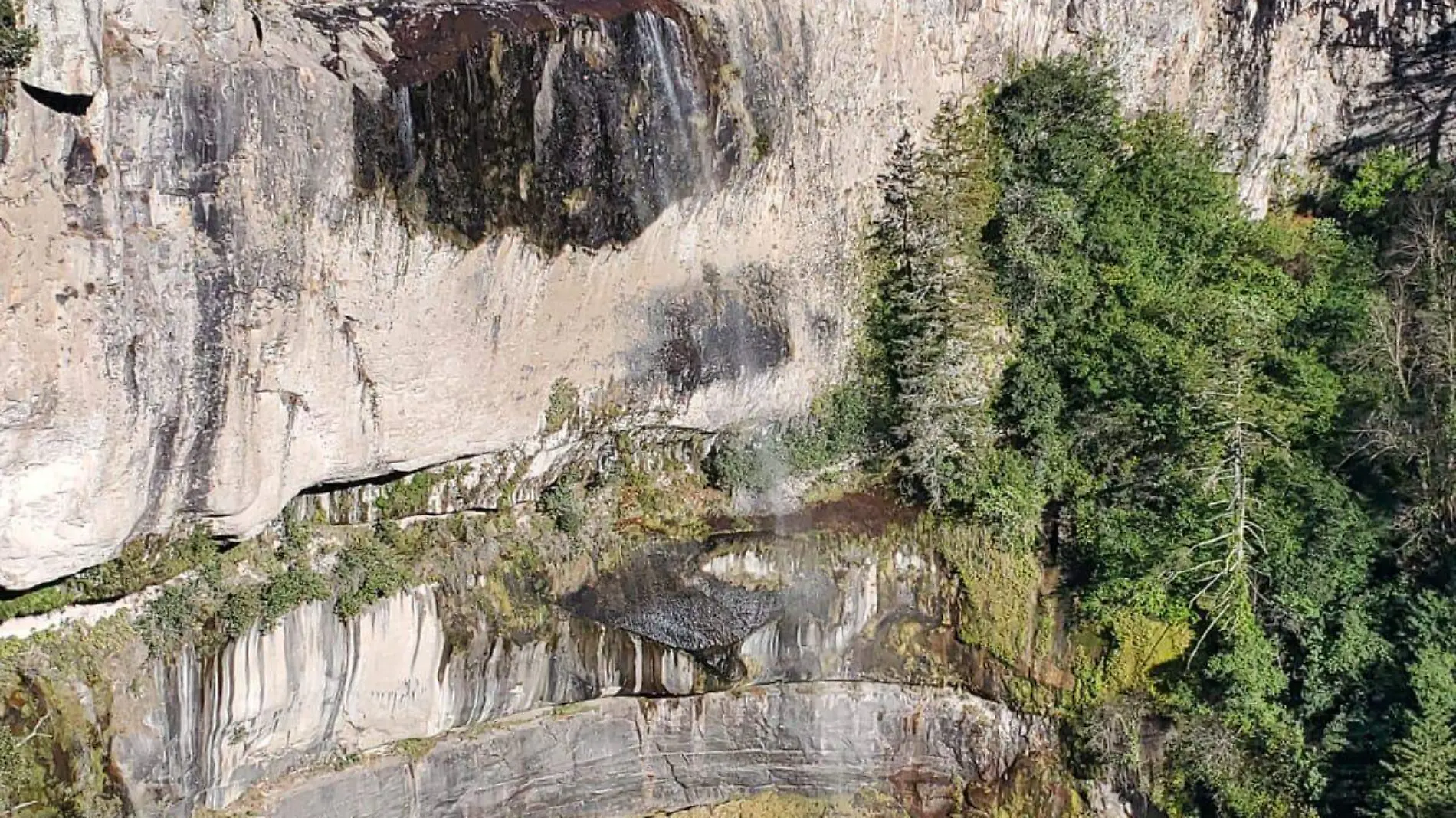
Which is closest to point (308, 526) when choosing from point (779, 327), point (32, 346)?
point (32, 346)

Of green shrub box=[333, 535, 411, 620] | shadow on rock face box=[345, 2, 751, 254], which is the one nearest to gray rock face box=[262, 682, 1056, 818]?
green shrub box=[333, 535, 411, 620]

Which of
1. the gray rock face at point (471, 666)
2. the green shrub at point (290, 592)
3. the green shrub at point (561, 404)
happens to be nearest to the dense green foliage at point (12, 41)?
the green shrub at point (290, 592)

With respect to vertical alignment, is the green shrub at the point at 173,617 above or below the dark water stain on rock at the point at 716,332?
below

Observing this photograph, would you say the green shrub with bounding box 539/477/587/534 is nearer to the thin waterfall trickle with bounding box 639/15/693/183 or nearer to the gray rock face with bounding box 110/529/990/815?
the gray rock face with bounding box 110/529/990/815

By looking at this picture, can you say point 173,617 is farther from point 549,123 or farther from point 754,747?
point 754,747

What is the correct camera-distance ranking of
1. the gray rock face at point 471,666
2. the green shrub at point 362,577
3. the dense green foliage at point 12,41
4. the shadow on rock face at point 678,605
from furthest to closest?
the shadow on rock face at point 678,605
the green shrub at point 362,577
the gray rock face at point 471,666
the dense green foliage at point 12,41

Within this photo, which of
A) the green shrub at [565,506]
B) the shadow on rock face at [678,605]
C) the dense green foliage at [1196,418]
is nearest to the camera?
the dense green foliage at [1196,418]

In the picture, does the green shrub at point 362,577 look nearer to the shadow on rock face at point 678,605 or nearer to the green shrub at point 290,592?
the green shrub at point 290,592

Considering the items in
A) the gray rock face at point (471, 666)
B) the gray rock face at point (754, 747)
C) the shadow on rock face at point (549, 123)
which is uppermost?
the shadow on rock face at point (549, 123)
